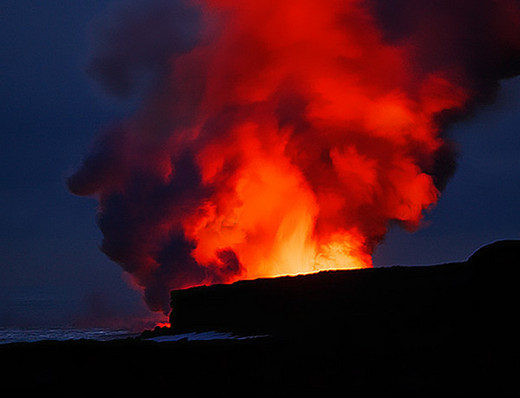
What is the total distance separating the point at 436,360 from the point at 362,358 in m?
1.68

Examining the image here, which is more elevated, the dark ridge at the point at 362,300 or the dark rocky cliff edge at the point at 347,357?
the dark ridge at the point at 362,300

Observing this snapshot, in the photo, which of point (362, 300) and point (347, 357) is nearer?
point (347, 357)

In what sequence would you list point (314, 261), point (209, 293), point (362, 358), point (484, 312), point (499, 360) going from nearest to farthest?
1. point (499, 360)
2. point (362, 358)
3. point (484, 312)
4. point (209, 293)
5. point (314, 261)

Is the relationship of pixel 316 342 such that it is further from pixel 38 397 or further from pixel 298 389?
pixel 38 397

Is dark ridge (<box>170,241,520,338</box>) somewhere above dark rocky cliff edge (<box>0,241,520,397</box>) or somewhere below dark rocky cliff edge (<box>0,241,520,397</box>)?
above

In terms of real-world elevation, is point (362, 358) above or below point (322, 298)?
below

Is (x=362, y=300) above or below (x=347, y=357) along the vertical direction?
above

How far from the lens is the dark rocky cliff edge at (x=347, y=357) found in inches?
539

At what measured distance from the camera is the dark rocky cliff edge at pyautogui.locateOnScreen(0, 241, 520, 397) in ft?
45.0

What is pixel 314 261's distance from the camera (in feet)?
120

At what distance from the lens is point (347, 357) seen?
14953 millimetres

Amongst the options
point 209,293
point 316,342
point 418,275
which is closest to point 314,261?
point 209,293

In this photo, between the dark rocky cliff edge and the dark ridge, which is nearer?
the dark rocky cliff edge

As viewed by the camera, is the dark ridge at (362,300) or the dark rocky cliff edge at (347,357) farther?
the dark ridge at (362,300)
